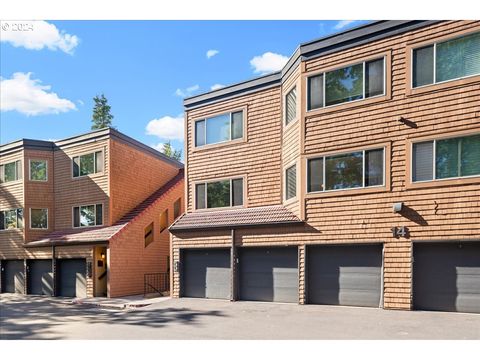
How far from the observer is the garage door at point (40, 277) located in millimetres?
21312

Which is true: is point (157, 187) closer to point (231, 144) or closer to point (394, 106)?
point (231, 144)

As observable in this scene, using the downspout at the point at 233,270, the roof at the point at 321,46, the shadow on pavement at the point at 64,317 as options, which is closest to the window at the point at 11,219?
the shadow on pavement at the point at 64,317

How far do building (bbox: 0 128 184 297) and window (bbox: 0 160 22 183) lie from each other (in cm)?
6

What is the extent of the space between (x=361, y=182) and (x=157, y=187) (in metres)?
13.9

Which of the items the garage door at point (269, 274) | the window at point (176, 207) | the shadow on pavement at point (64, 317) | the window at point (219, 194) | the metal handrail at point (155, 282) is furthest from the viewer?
the window at point (176, 207)

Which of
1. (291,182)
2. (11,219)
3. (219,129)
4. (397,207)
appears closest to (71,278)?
(11,219)

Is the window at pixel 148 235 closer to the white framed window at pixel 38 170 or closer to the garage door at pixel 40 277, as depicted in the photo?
the garage door at pixel 40 277

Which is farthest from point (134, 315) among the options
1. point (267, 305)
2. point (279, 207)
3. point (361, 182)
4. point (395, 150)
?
point (395, 150)

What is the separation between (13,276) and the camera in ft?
76.3

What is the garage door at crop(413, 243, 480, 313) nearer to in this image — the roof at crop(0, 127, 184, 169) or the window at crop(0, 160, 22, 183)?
the roof at crop(0, 127, 184, 169)

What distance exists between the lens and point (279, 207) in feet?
50.9

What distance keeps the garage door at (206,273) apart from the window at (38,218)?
10.4m

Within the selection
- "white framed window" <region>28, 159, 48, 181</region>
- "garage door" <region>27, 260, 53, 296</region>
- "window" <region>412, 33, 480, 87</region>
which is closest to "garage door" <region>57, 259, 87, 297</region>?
"garage door" <region>27, 260, 53, 296</region>

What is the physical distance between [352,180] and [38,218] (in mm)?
17975
